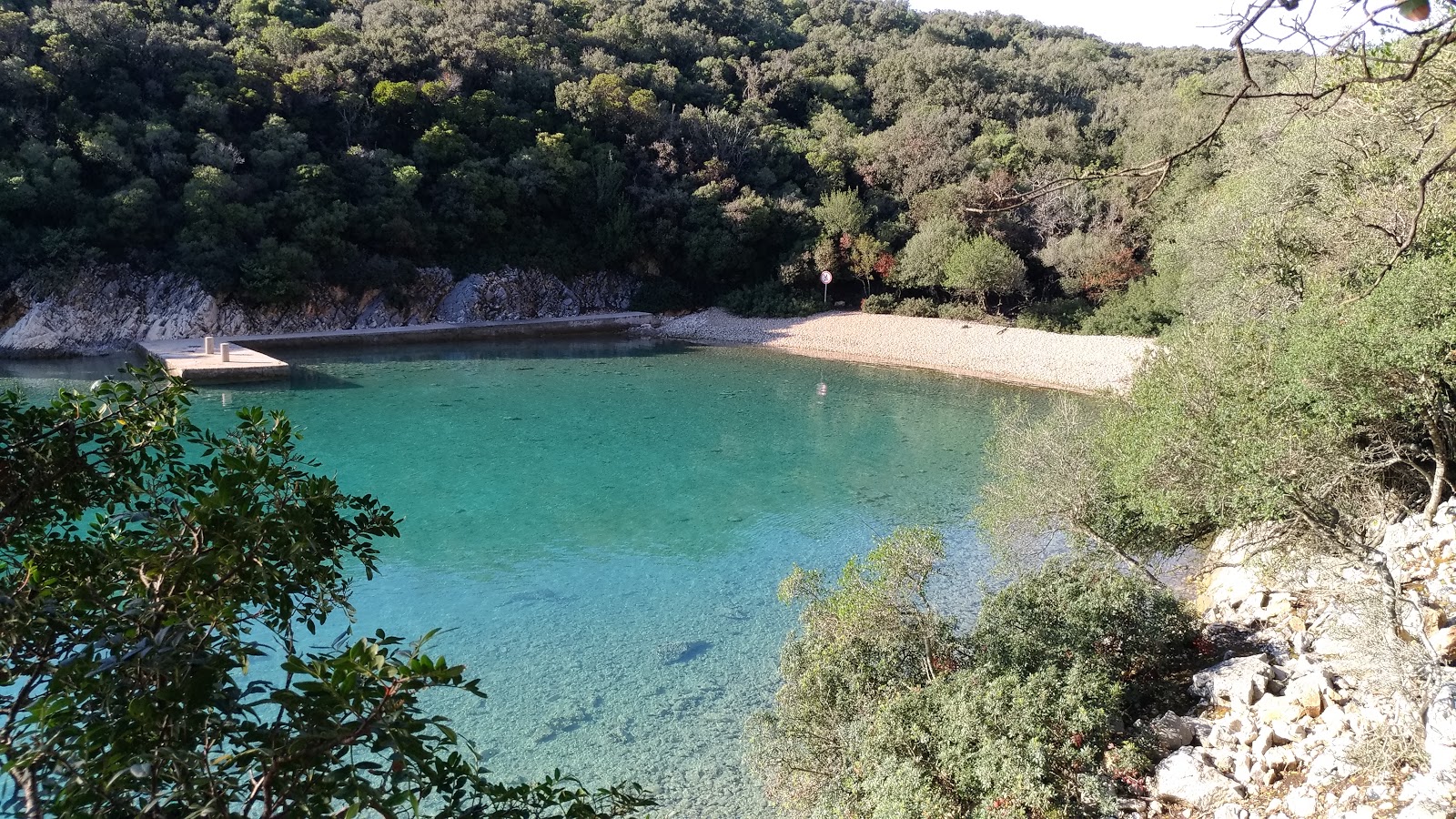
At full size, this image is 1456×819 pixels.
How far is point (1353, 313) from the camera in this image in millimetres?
7004

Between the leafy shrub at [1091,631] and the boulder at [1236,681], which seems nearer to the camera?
the boulder at [1236,681]

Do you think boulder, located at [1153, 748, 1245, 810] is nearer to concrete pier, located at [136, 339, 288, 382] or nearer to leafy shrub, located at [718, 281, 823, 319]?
concrete pier, located at [136, 339, 288, 382]

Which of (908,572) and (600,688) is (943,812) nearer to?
(908,572)

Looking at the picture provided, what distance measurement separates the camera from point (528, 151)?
27672mm

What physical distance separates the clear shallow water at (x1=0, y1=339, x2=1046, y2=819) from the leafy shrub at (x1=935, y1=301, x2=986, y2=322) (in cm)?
414

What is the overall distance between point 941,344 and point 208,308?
19090 millimetres

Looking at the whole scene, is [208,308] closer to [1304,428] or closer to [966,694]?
[966,694]

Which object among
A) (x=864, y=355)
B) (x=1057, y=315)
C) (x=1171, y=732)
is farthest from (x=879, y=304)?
(x=1171, y=732)

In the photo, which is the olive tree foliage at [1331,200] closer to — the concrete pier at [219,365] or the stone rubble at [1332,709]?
the stone rubble at [1332,709]

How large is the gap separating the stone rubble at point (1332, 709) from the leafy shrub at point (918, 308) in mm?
19735

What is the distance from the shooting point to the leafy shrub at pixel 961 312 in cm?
2558

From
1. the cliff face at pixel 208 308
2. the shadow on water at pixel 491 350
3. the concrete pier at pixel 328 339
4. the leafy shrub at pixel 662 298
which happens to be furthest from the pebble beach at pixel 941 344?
the cliff face at pixel 208 308

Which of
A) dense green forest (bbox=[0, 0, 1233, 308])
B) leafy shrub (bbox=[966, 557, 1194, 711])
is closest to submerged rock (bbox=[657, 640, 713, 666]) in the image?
leafy shrub (bbox=[966, 557, 1194, 711])

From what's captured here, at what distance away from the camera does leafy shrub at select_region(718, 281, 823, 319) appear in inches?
1086
